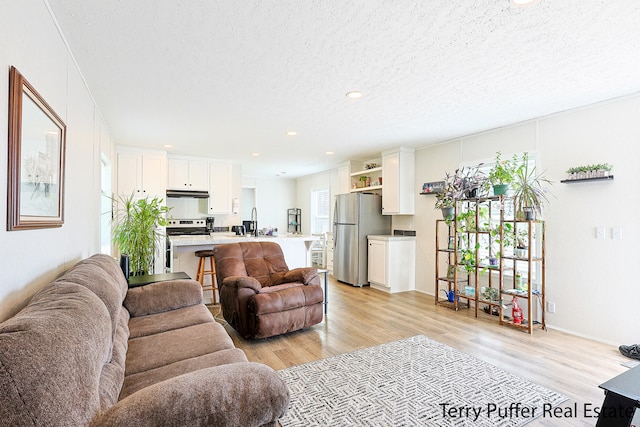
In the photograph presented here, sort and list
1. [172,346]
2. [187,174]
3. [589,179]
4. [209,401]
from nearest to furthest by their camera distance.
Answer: [209,401] → [172,346] → [589,179] → [187,174]

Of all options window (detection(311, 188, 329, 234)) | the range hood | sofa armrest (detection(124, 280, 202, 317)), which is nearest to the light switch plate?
sofa armrest (detection(124, 280, 202, 317))

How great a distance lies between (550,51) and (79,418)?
3.04 metres

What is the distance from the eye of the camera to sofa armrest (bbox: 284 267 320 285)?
3.48 metres

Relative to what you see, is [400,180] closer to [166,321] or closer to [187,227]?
[166,321]

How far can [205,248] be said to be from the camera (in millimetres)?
4426

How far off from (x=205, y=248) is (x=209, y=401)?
11.8ft

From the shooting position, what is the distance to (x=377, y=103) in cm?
317

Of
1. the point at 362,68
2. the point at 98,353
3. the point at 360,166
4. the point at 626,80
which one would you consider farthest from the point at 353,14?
the point at 360,166

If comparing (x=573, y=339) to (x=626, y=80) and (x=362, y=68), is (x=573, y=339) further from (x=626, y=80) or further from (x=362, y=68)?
(x=362, y=68)

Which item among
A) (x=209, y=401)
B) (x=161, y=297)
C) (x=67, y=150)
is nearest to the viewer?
(x=209, y=401)

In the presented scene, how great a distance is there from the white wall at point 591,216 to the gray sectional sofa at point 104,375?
348 cm

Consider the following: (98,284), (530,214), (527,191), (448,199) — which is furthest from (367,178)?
(98,284)

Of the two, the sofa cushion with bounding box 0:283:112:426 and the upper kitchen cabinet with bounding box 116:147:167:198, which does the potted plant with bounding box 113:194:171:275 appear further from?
the sofa cushion with bounding box 0:283:112:426

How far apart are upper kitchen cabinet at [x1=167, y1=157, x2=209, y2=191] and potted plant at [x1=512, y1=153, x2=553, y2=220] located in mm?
5161
